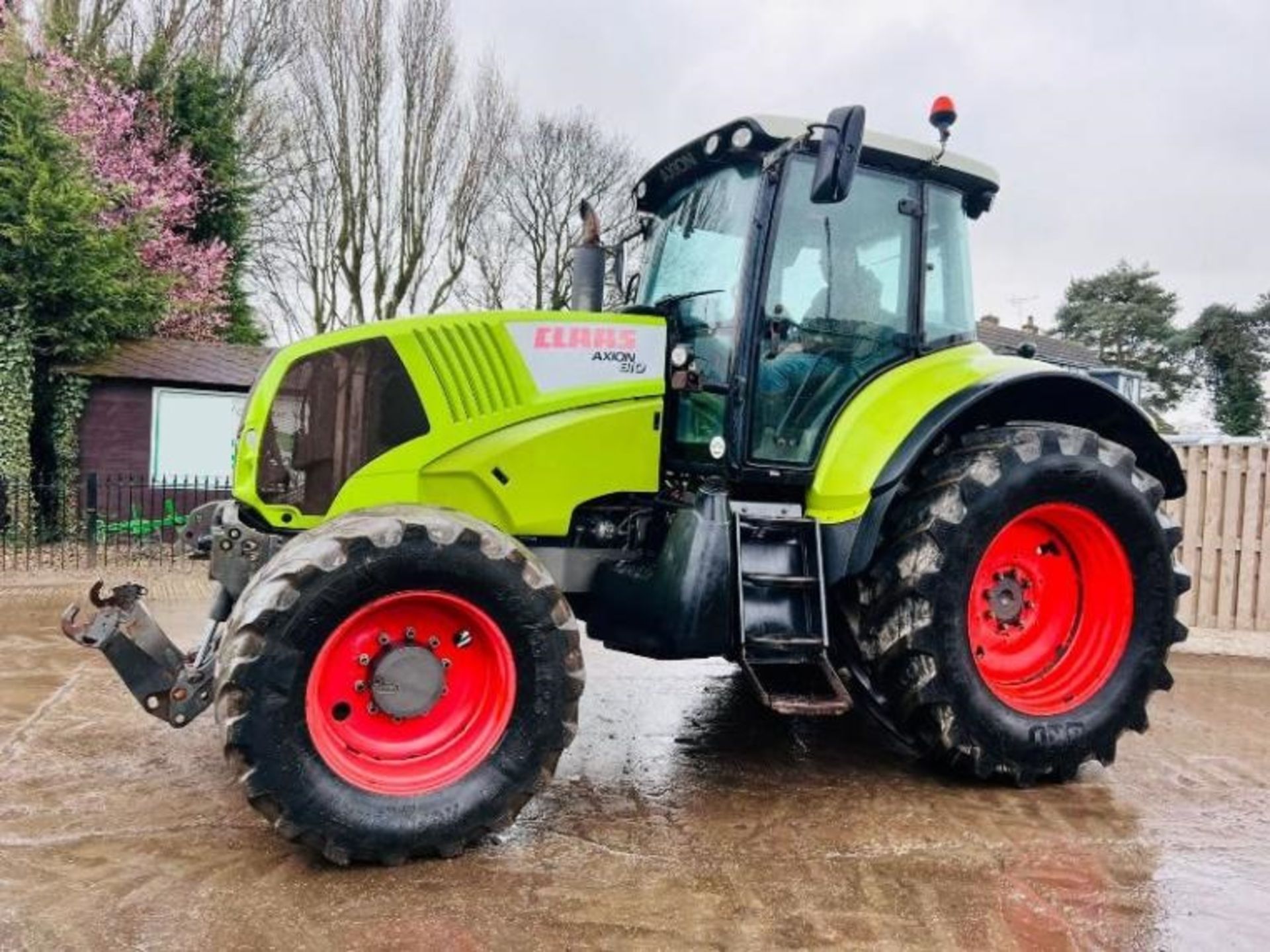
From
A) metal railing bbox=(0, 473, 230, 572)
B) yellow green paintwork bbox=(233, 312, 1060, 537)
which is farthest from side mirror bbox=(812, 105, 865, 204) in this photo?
metal railing bbox=(0, 473, 230, 572)

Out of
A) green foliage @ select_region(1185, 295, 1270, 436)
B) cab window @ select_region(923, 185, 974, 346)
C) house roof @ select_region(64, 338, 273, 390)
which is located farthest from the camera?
green foliage @ select_region(1185, 295, 1270, 436)

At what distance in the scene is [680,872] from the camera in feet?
10.3

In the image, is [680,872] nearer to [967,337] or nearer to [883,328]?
[883,328]

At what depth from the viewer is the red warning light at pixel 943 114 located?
4.28m

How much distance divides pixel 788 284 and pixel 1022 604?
5.42 feet

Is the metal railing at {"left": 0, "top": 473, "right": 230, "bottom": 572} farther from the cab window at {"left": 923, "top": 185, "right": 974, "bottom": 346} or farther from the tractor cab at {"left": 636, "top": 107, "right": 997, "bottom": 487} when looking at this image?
the cab window at {"left": 923, "top": 185, "right": 974, "bottom": 346}

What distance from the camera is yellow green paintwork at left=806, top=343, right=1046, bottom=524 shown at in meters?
3.96

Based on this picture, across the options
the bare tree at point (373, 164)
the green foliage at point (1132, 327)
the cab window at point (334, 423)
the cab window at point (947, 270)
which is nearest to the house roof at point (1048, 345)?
the green foliage at point (1132, 327)

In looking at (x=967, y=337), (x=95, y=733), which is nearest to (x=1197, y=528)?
(x=967, y=337)

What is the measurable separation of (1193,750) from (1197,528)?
172 inches

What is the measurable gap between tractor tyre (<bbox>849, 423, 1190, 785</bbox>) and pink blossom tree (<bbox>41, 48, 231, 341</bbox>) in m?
13.0

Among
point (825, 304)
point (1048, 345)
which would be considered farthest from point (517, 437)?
point (1048, 345)

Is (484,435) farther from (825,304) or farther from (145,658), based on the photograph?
(825,304)

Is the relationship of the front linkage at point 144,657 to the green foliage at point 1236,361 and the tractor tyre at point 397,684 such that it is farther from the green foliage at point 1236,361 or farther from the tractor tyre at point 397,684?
the green foliage at point 1236,361
